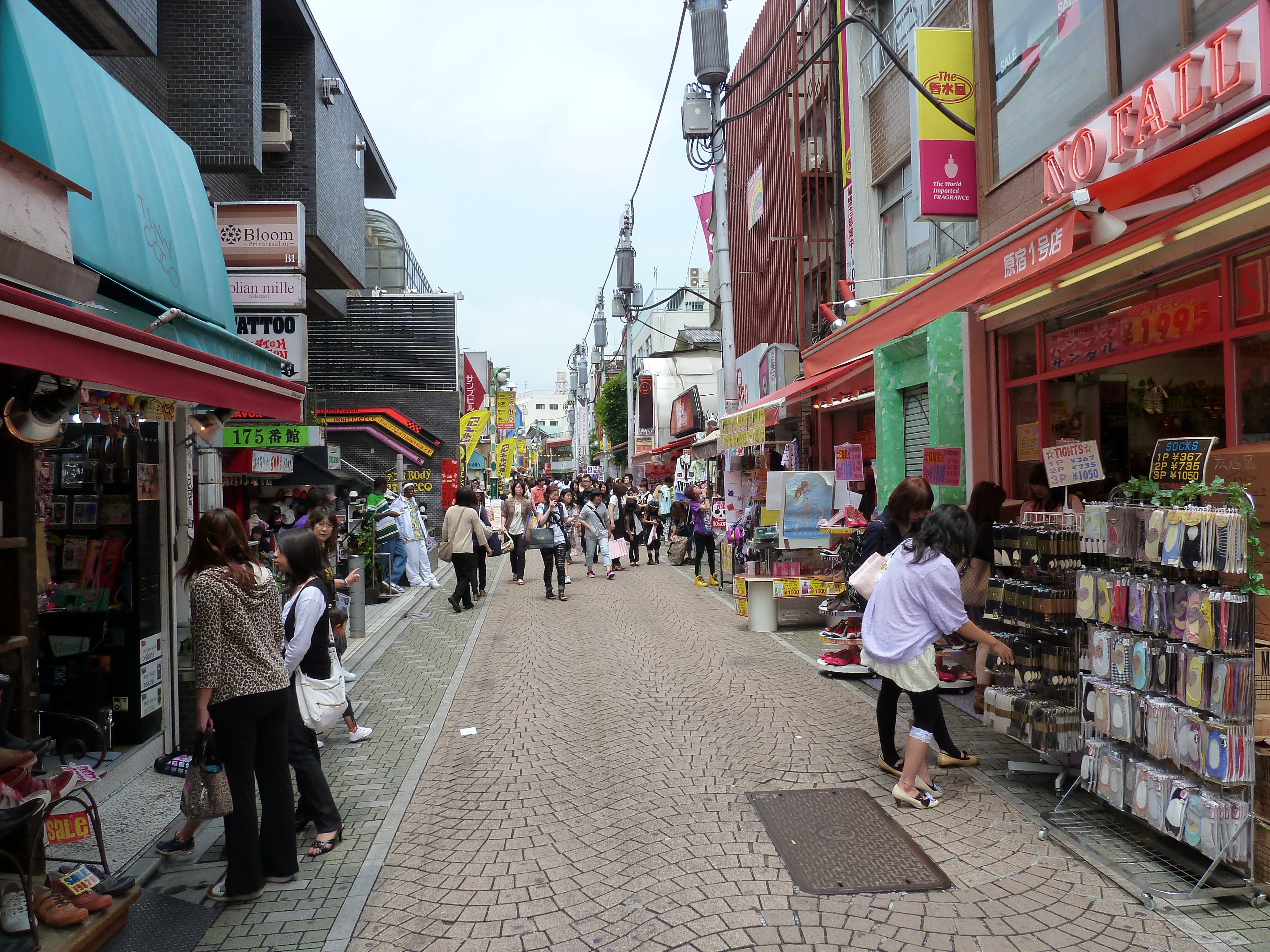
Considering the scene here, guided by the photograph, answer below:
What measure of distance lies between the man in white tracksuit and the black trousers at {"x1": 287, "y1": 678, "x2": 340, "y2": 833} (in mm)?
10397

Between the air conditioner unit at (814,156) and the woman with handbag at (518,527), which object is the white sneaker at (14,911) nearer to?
the woman with handbag at (518,527)

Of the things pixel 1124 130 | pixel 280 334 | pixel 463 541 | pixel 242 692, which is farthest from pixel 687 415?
pixel 242 692

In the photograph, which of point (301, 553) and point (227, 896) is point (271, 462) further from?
point (227, 896)

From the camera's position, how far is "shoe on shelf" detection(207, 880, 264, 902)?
13.3ft

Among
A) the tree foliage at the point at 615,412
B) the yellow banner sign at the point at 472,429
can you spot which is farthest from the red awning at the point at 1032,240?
the tree foliage at the point at 615,412

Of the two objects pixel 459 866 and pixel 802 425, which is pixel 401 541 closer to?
pixel 802 425

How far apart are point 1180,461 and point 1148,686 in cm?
136

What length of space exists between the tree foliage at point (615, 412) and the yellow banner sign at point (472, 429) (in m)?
29.5

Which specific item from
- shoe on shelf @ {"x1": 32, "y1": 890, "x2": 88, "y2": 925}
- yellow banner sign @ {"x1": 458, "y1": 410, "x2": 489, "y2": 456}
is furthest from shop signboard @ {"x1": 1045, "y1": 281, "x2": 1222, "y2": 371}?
yellow banner sign @ {"x1": 458, "y1": 410, "x2": 489, "y2": 456}

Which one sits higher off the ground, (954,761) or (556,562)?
(556,562)

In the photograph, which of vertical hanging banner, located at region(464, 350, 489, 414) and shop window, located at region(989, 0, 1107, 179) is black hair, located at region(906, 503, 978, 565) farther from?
vertical hanging banner, located at region(464, 350, 489, 414)

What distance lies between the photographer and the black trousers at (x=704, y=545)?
15242 mm

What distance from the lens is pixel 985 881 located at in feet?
13.3

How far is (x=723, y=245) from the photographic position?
48.5 feet
